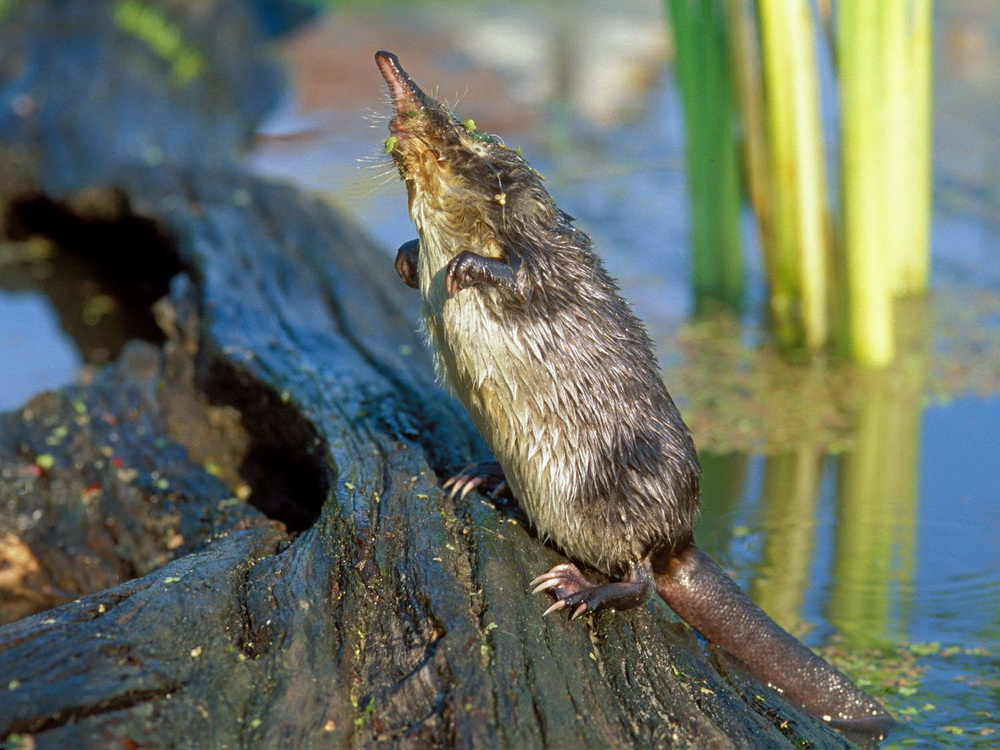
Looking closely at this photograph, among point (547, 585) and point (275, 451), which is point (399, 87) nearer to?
point (547, 585)

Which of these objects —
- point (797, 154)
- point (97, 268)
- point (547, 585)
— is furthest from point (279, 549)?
point (97, 268)

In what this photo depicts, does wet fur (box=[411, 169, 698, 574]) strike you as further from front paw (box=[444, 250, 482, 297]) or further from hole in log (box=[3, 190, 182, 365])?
hole in log (box=[3, 190, 182, 365])

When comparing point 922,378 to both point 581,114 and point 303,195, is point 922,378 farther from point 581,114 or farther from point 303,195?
point 581,114

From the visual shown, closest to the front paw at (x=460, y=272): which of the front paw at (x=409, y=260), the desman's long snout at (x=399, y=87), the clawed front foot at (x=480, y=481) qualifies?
the front paw at (x=409, y=260)

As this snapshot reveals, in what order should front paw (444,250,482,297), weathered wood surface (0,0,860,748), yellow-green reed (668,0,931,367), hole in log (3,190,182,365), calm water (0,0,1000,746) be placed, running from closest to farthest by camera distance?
1. weathered wood surface (0,0,860,748)
2. front paw (444,250,482,297)
3. calm water (0,0,1000,746)
4. yellow-green reed (668,0,931,367)
5. hole in log (3,190,182,365)

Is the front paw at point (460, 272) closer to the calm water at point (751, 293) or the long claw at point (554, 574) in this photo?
the calm water at point (751, 293)

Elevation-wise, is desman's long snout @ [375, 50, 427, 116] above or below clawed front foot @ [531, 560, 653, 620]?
above

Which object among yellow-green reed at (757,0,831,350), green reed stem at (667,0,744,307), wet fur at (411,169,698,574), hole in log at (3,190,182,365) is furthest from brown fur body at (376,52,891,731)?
hole in log at (3,190,182,365)
